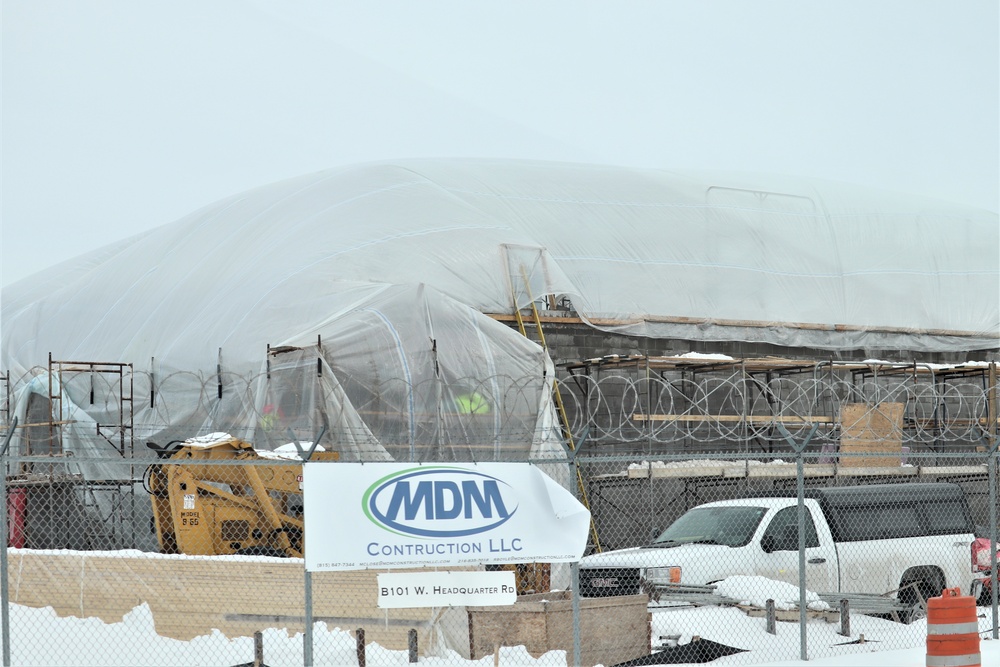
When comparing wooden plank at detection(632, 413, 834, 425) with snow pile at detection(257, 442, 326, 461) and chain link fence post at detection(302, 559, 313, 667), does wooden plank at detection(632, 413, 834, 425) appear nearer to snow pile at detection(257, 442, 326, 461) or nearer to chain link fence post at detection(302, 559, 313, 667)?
snow pile at detection(257, 442, 326, 461)

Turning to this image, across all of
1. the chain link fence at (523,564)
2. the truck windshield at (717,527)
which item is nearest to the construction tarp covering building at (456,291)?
the chain link fence at (523,564)

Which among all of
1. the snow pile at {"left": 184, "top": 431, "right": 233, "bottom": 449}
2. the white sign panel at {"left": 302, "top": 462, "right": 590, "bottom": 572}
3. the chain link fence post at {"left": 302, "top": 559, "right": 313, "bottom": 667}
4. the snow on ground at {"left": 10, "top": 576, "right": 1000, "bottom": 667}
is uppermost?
the snow pile at {"left": 184, "top": 431, "right": 233, "bottom": 449}

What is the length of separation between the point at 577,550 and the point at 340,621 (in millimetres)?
3477

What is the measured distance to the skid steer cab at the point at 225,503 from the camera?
17297mm

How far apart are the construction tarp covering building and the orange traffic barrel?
10.5 metres

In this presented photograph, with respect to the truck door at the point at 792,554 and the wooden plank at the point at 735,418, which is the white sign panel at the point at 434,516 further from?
the wooden plank at the point at 735,418

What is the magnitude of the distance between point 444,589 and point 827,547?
6.93 metres

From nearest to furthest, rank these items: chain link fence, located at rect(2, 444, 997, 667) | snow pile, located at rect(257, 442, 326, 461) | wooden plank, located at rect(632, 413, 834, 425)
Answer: chain link fence, located at rect(2, 444, 997, 667), snow pile, located at rect(257, 442, 326, 461), wooden plank, located at rect(632, 413, 834, 425)

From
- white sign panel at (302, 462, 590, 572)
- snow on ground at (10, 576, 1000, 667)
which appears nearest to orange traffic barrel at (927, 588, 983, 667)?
snow on ground at (10, 576, 1000, 667)

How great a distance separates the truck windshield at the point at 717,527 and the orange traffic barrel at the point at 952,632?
4542 millimetres

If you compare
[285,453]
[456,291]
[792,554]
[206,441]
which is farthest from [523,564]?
[456,291]

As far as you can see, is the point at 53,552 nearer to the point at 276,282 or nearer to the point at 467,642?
the point at 467,642

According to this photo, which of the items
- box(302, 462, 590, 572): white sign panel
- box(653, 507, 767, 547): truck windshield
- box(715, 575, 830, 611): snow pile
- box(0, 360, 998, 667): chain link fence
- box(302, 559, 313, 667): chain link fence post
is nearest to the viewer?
box(302, 559, 313, 667): chain link fence post

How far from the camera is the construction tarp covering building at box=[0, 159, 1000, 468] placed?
68.7 ft
